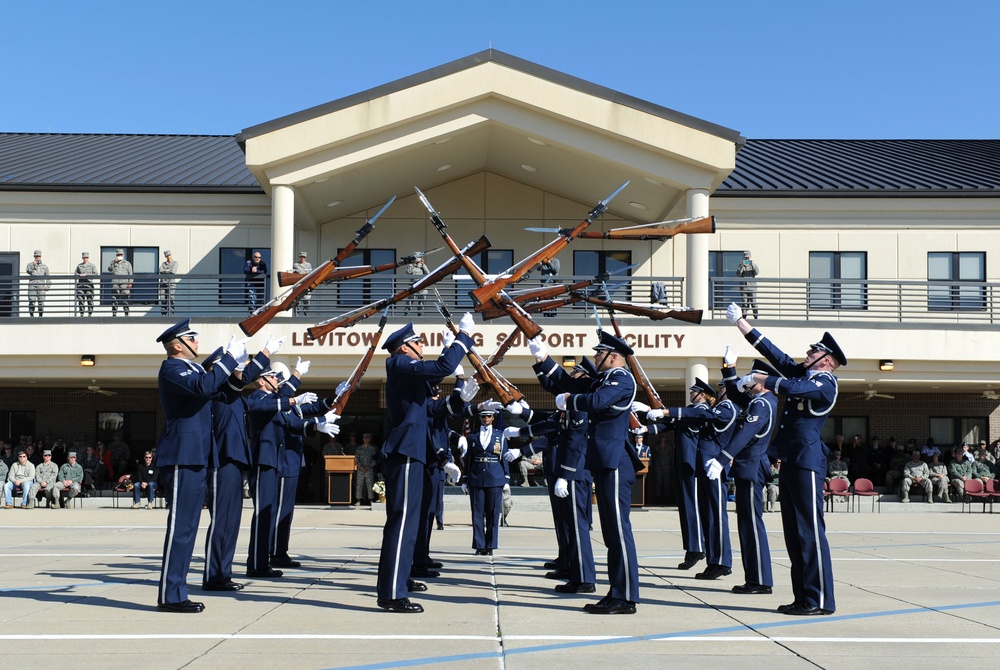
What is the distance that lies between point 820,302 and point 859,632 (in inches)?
803

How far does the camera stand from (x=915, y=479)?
2452 cm

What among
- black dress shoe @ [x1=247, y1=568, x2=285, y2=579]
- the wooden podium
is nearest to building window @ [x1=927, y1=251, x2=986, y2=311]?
the wooden podium

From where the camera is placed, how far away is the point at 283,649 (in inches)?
255

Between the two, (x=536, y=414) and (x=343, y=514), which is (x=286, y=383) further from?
(x=343, y=514)

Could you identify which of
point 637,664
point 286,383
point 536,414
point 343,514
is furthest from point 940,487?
point 637,664

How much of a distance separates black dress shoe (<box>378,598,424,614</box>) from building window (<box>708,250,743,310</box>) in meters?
15.9

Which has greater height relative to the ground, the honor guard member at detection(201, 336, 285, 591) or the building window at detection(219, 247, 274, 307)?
the building window at detection(219, 247, 274, 307)

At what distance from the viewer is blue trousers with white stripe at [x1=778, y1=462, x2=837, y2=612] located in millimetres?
8234

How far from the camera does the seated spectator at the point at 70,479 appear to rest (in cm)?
2359

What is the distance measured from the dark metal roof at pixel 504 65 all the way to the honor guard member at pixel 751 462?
42.9ft

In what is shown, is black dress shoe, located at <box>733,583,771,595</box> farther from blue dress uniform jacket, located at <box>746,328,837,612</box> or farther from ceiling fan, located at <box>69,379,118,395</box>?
ceiling fan, located at <box>69,379,118,395</box>

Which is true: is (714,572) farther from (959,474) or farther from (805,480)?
(959,474)

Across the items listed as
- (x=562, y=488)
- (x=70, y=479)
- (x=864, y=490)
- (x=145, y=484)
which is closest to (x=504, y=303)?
(x=562, y=488)

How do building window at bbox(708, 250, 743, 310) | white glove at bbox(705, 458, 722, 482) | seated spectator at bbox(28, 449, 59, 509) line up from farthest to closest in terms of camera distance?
building window at bbox(708, 250, 743, 310)
seated spectator at bbox(28, 449, 59, 509)
white glove at bbox(705, 458, 722, 482)
